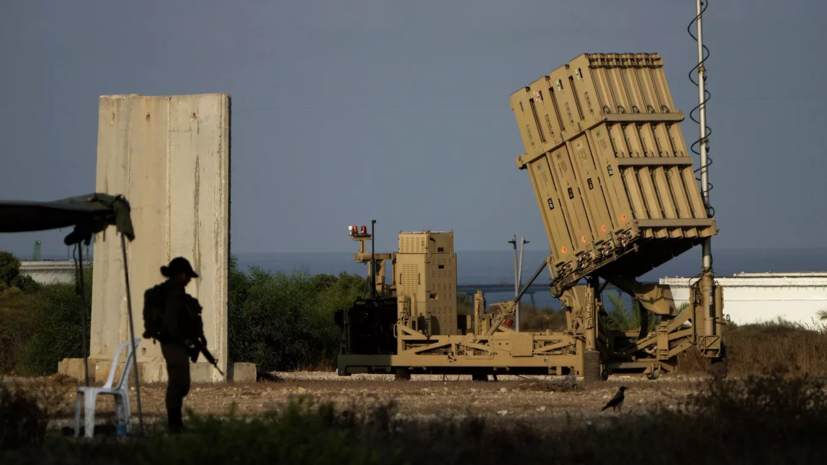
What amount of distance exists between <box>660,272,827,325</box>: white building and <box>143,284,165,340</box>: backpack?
1564 inches

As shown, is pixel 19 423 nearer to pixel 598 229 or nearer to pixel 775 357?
pixel 598 229

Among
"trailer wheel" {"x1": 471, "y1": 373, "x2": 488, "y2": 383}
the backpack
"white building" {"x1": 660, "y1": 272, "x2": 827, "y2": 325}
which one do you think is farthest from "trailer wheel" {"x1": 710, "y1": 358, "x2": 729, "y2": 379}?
"white building" {"x1": 660, "y1": 272, "x2": 827, "y2": 325}

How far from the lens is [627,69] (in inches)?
731

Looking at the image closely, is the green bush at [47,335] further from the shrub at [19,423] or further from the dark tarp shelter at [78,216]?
the shrub at [19,423]

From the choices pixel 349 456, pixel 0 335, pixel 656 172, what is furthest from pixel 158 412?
pixel 0 335

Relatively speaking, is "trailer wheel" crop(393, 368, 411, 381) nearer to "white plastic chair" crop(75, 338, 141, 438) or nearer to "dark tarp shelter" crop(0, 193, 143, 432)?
"dark tarp shelter" crop(0, 193, 143, 432)

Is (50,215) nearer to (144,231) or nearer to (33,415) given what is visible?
(33,415)

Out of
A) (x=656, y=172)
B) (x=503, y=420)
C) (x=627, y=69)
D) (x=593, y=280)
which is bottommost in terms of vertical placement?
(x=503, y=420)

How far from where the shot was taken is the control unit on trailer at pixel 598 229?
18.1m

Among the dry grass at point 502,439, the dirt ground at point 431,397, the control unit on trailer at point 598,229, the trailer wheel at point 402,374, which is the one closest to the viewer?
the dry grass at point 502,439

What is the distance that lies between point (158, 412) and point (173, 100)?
23.3ft

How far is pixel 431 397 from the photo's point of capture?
47.9ft

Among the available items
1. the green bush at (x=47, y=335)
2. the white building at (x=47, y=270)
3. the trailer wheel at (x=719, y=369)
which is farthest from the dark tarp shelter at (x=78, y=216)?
the white building at (x=47, y=270)

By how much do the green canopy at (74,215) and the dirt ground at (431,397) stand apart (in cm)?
169
